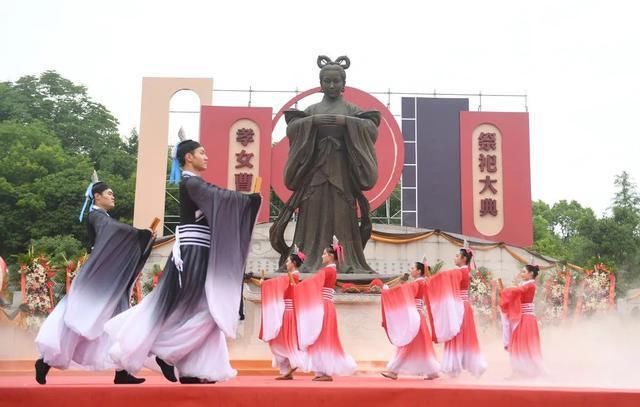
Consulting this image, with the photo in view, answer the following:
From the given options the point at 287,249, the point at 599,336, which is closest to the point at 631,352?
the point at 599,336

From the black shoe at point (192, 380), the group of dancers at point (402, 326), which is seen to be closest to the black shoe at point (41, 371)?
the black shoe at point (192, 380)

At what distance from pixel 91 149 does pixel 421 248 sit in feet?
62.2

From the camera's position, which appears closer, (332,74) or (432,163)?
(332,74)

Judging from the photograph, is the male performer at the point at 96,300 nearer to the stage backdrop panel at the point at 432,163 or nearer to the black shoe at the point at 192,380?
the black shoe at the point at 192,380

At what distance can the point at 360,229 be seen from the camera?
988cm

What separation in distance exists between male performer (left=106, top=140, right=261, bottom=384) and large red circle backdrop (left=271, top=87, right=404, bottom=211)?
49.6ft

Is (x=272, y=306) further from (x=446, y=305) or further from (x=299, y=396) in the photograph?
(x=299, y=396)

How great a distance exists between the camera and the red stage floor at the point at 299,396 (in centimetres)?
408

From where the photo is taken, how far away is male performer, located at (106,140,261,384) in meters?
4.61

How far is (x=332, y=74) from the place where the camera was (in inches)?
386

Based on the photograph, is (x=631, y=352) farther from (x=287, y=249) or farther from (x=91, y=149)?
(x=91, y=149)

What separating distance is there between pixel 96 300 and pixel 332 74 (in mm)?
5498

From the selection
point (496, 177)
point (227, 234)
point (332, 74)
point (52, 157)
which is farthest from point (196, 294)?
point (52, 157)

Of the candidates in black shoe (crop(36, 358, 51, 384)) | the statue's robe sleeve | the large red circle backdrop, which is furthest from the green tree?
black shoe (crop(36, 358, 51, 384))
